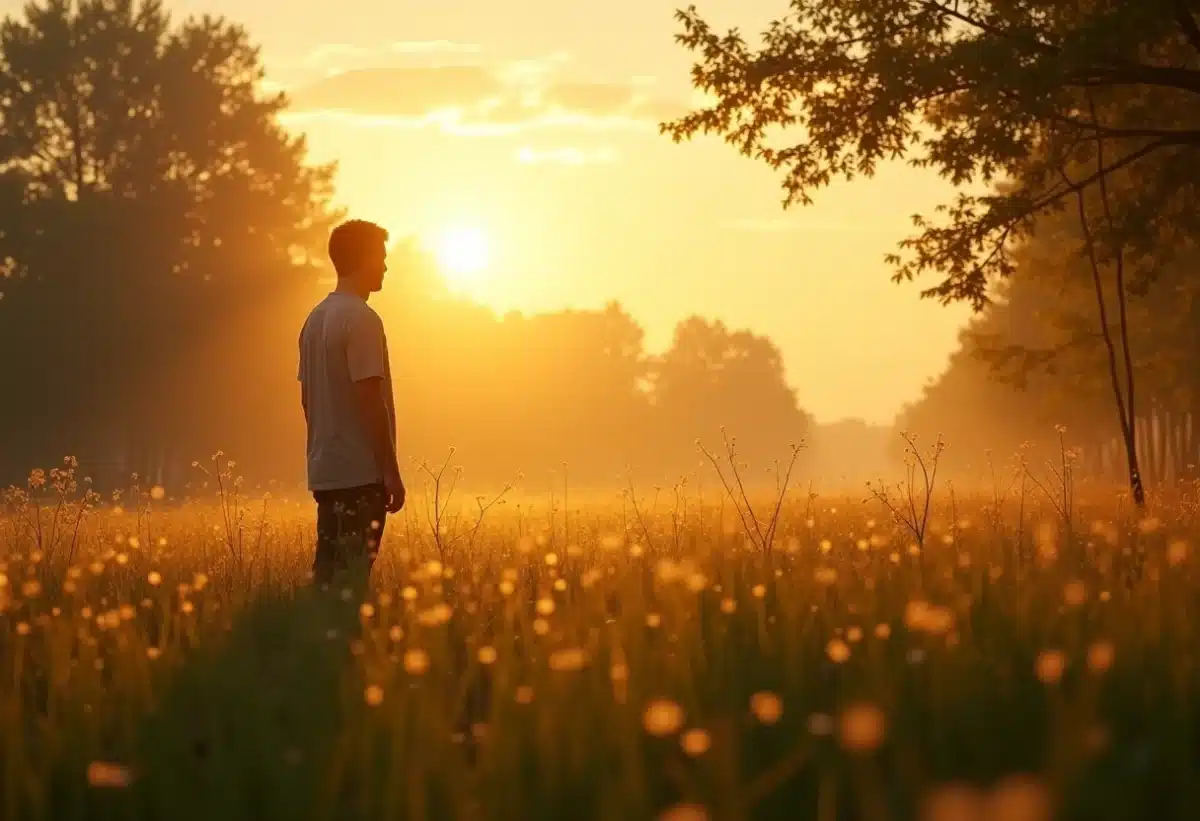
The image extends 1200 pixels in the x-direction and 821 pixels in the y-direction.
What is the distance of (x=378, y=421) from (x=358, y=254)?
1070 mm

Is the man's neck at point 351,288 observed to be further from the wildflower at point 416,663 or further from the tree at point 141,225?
the tree at point 141,225

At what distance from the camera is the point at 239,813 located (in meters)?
2.39

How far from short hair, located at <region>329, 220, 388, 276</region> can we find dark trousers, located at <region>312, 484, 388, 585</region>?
4.41 feet

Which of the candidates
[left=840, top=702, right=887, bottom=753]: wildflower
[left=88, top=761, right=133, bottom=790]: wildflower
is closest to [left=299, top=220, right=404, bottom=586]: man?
[left=88, top=761, right=133, bottom=790]: wildflower

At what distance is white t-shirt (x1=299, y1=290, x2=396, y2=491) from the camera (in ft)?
22.7

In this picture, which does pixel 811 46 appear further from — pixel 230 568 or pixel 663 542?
pixel 230 568

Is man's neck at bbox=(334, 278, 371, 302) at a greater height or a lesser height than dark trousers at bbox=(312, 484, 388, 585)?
greater

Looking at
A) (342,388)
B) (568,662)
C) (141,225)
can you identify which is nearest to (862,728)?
(568,662)

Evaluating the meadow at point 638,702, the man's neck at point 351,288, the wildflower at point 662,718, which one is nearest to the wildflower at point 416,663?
the meadow at point 638,702

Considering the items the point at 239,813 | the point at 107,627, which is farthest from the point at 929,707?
the point at 107,627

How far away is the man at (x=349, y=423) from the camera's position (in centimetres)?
692

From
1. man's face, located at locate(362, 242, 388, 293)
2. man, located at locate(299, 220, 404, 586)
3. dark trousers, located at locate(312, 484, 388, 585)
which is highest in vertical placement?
man's face, located at locate(362, 242, 388, 293)

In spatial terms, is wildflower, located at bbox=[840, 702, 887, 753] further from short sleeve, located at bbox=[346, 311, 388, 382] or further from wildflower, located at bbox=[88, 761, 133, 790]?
short sleeve, located at bbox=[346, 311, 388, 382]

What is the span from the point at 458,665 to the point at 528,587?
2027 mm
